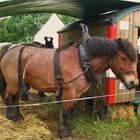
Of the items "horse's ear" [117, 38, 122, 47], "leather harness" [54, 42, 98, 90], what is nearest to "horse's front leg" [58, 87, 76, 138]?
"leather harness" [54, 42, 98, 90]

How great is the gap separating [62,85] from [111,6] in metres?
2.40

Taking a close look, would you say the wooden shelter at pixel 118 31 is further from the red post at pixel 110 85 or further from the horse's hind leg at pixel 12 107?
the horse's hind leg at pixel 12 107

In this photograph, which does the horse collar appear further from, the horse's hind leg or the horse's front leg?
the horse's hind leg

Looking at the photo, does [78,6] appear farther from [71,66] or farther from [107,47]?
[71,66]

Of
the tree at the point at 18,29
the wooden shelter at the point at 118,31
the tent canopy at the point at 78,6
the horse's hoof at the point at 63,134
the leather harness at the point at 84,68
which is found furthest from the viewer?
the tree at the point at 18,29

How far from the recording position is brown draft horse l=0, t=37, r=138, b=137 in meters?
4.65

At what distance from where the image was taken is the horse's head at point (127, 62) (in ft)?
15.2

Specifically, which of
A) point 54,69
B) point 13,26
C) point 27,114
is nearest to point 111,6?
point 54,69

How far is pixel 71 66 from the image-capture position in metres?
4.66

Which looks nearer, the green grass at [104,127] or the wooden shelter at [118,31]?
the green grass at [104,127]

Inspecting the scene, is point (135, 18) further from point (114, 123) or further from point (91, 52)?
point (114, 123)

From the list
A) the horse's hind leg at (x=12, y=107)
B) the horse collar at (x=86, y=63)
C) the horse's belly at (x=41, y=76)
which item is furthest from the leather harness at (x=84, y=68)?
the horse's hind leg at (x=12, y=107)

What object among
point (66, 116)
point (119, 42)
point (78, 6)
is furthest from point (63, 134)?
point (78, 6)

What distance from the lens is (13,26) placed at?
77.8 ft
